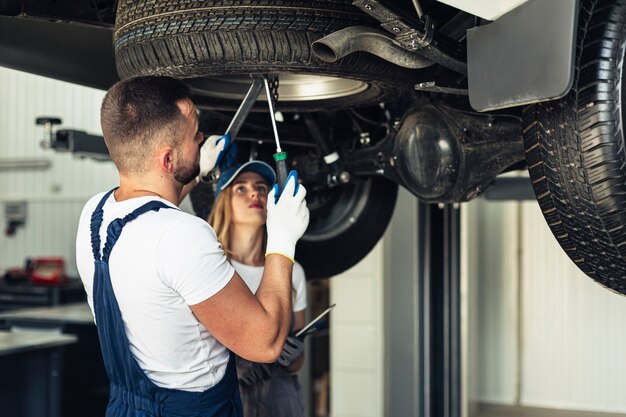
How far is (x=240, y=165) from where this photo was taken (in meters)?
2.17

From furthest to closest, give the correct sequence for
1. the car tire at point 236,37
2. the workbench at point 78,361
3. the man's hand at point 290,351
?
1. the workbench at point 78,361
2. the man's hand at point 290,351
3. the car tire at point 236,37

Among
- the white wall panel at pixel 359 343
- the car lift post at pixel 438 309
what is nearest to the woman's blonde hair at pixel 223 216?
the car lift post at pixel 438 309

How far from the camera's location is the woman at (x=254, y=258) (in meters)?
1.98

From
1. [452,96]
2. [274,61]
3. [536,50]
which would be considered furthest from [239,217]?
[536,50]

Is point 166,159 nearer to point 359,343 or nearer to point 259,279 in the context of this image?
point 259,279

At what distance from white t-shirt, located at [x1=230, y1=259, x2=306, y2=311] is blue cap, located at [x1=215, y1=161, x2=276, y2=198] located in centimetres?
21

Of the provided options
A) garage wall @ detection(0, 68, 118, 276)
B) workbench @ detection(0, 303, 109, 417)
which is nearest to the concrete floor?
workbench @ detection(0, 303, 109, 417)

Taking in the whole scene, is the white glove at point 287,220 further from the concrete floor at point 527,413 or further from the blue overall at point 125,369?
the concrete floor at point 527,413

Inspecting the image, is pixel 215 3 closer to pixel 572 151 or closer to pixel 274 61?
pixel 274 61

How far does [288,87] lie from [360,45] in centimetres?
51

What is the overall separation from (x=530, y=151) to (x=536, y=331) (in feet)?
15.5

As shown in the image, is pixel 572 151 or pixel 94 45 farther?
pixel 94 45

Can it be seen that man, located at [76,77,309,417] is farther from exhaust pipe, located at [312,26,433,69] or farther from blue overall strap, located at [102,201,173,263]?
exhaust pipe, located at [312,26,433,69]

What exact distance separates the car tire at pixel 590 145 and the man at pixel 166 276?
1.41ft
